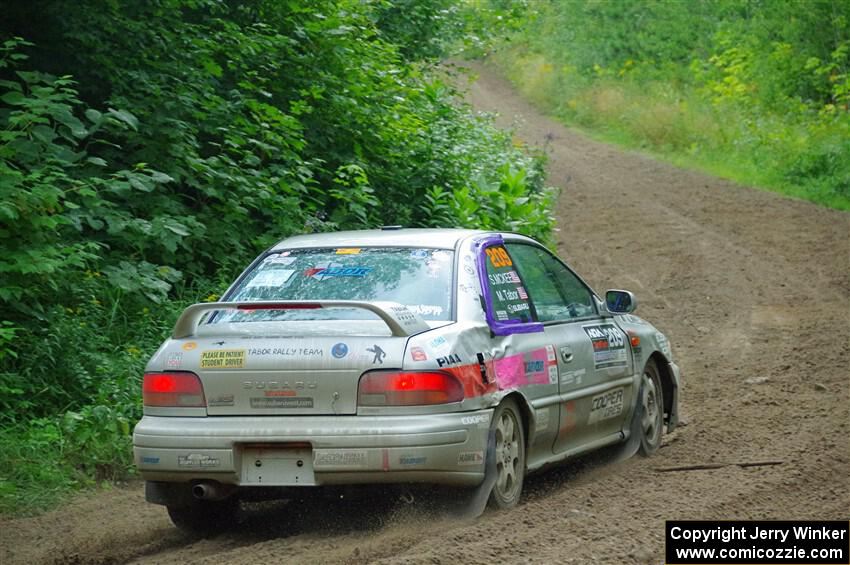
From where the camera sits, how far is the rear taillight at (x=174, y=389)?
5855 mm

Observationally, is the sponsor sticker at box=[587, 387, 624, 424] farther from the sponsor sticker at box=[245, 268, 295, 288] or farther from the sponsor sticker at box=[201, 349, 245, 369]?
the sponsor sticker at box=[201, 349, 245, 369]

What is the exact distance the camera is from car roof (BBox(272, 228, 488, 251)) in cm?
669

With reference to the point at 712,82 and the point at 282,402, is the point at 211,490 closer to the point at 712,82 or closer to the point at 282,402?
the point at 282,402

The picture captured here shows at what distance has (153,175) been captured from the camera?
9891 millimetres

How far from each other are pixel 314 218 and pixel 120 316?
102 inches

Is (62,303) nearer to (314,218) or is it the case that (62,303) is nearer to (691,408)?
(314,218)

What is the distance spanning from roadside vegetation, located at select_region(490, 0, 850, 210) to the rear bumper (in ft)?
50.4

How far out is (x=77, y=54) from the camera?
34.6 ft

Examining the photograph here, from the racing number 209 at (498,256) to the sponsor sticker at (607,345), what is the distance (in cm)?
76

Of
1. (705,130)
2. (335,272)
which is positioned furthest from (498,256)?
(705,130)

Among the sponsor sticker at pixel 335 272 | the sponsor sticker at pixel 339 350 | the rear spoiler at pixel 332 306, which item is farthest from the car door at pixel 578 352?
the sponsor sticker at pixel 339 350

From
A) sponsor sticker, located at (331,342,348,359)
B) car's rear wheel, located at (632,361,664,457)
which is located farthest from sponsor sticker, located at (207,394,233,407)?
car's rear wheel, located at (632,361,664,457)

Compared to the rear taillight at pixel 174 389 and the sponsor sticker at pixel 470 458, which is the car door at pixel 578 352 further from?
the rear taillight at pixel 174 389

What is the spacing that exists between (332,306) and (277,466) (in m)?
0.81
